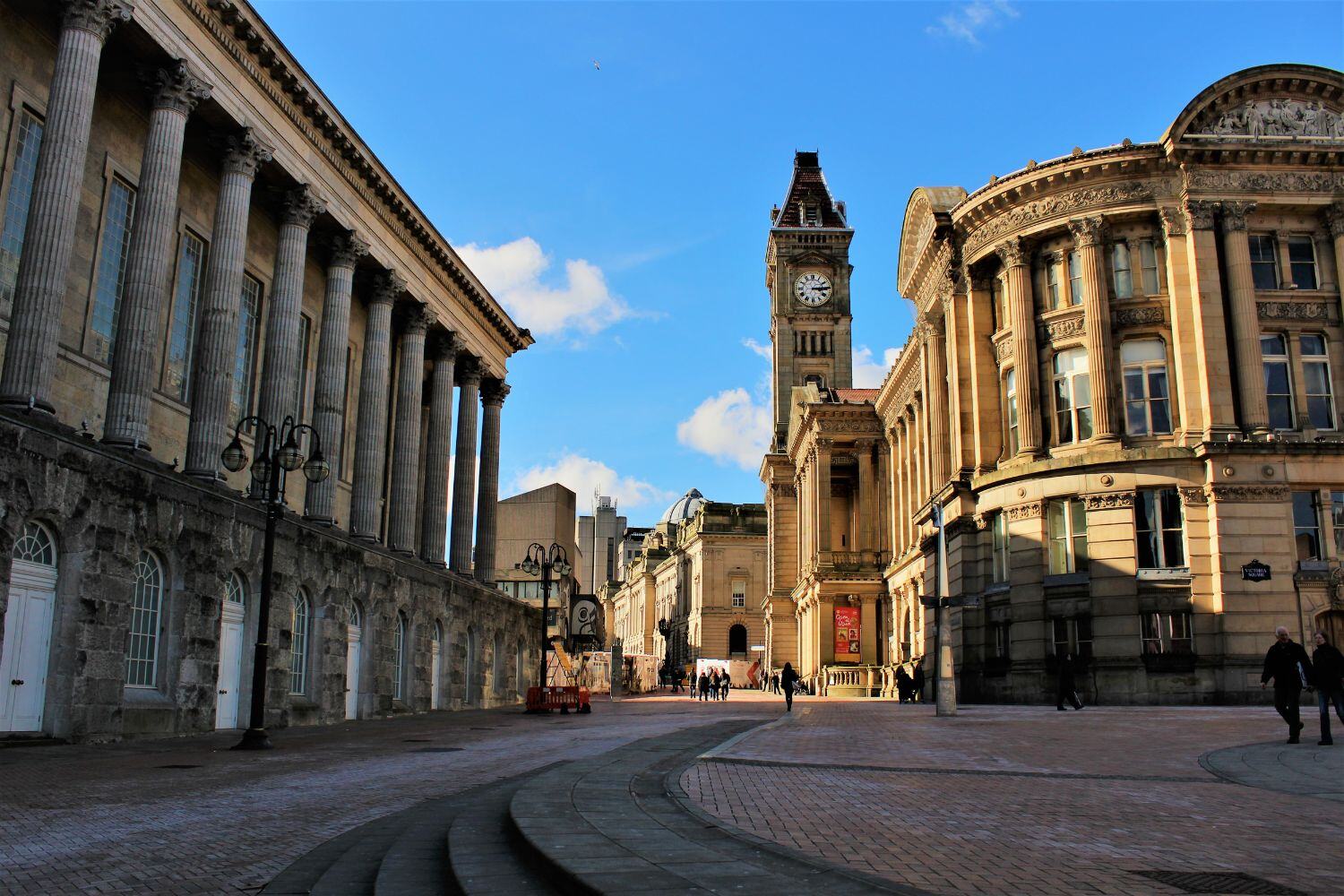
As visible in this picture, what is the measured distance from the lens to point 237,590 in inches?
1011

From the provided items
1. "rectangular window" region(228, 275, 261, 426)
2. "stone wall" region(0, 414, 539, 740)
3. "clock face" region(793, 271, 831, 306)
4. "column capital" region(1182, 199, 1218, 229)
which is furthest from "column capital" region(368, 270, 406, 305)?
"clock face" region(793, 271, 831, 306)

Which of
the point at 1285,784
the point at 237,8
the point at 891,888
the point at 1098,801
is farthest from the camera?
the point at 237,8

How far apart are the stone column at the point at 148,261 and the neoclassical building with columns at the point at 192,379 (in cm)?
6

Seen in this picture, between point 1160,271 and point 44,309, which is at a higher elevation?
point 1160,271

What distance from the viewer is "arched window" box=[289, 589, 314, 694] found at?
1139 inches

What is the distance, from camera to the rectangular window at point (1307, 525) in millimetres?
33438

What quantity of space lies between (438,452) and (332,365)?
12.3 m

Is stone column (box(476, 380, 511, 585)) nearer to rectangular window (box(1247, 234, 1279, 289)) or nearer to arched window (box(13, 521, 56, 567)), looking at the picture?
arched window (box(13, 521, 56, 567))

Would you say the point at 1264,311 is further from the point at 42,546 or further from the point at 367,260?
the point at 42,546

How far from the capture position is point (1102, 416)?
35188 millimetres

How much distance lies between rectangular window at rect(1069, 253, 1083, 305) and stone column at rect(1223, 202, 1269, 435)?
4.60 metres

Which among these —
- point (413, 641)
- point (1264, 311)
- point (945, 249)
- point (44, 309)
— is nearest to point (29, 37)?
point (44, 309)

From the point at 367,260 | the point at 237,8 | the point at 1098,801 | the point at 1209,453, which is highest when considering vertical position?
the point at 237,8

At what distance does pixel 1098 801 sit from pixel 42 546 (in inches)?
710
